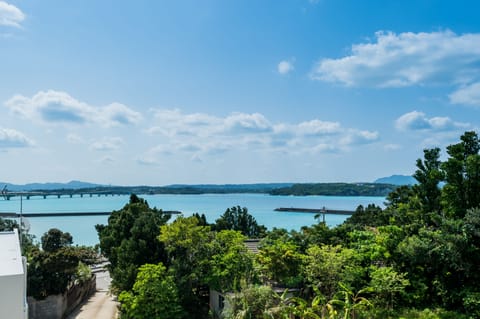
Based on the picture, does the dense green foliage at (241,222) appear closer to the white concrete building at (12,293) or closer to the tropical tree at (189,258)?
the tropical tree at (189,258)

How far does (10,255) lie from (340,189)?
90.6m

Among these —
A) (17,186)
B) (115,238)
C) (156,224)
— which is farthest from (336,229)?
(17,186)

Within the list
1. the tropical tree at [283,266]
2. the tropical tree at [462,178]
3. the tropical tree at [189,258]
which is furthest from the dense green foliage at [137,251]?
the tropical tree at [462,178]

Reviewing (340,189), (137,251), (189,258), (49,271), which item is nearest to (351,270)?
(189,258)

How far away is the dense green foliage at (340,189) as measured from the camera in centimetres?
8606

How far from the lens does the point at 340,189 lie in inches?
3647

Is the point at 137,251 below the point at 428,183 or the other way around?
below

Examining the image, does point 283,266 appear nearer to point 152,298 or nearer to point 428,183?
point 152,298

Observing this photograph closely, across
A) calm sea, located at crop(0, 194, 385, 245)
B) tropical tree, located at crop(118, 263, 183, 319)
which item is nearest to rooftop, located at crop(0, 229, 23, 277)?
tropical tree, located at crop(118, 263, 183, 319)

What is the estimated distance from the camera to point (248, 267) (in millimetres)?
12688

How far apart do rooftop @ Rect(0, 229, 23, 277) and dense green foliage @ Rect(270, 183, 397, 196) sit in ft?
270

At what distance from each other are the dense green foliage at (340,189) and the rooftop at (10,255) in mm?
82410

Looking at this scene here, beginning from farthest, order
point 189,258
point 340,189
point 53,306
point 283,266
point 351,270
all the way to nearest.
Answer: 1. point 340,189
2. point 53,306
3. point 189,258
4. point 283,266
5. point 351,270

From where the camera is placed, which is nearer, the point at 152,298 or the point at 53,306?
the point at 152,298
